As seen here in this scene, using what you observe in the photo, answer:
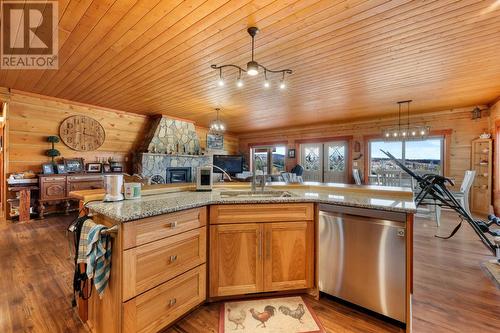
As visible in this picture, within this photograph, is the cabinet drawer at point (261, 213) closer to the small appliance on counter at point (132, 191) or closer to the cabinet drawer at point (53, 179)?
the small appliance on counter at point (132, 191)

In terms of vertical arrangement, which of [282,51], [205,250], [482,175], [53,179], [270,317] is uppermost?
[282,51]

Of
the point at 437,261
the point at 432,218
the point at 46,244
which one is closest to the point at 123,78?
the point at 46,244

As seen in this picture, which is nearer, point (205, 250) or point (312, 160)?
point (205, 250)

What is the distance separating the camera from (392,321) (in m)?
1.67

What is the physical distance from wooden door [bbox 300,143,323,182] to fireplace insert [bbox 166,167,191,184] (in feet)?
13.2

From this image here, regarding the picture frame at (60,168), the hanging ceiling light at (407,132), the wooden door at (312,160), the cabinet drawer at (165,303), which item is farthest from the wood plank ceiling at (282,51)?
the wooden door at (312,160)

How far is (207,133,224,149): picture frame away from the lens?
8000 mm

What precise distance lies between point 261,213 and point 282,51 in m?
1.87

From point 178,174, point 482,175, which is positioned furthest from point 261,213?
point 482,175

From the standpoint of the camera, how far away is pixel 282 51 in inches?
100.0

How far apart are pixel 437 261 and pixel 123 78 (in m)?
5.02

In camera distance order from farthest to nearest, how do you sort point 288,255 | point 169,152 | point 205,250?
point 169,152 < point 288,255 < point 205,250

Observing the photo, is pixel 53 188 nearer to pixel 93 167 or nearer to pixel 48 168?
pixel 48 168

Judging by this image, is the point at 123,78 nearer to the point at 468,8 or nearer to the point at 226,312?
the point at 226,312
